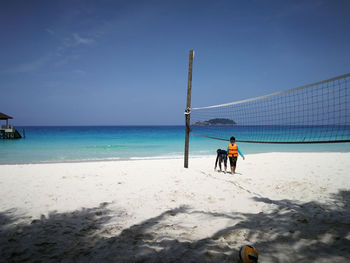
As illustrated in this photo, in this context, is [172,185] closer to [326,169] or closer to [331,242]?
[331,242]

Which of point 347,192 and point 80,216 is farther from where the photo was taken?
point 347,192

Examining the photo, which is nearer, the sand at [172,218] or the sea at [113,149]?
the sand at [172,218]

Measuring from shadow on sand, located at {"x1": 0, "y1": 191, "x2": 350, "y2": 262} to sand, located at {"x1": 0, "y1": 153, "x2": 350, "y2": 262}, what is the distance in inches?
0.5

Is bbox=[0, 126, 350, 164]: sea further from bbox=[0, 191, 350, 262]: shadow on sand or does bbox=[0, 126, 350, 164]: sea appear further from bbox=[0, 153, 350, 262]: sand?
bbox=[0, 191, 350, 262]: shadow on sand

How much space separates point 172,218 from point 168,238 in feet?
2.26

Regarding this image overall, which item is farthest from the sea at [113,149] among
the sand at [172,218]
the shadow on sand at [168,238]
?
the shadow on sand at [168,238]

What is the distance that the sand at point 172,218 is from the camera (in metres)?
2.25

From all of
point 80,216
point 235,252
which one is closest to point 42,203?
point 80,216

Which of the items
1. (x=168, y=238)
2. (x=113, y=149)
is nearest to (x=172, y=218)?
(x=168, y=238)

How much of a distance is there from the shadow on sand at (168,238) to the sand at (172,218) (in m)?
0.01

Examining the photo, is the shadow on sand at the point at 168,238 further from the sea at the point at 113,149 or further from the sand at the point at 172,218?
the sea at the point at 113,149

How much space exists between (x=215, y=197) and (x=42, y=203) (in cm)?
366

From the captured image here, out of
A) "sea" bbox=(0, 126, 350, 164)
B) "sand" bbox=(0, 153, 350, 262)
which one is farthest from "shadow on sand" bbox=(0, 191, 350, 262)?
"sea" bbox=(0, 126, 350, 164)

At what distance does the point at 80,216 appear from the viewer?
11.2 feet
